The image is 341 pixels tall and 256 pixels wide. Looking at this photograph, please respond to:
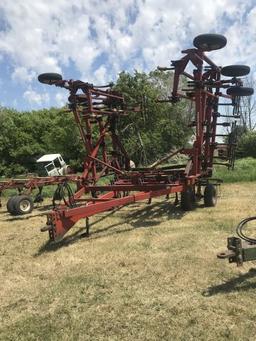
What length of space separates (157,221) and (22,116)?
102 feet

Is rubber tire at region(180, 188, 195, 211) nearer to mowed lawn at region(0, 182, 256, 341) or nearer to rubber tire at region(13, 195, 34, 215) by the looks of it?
mowed lawn at region(0, 182, 256, 341)

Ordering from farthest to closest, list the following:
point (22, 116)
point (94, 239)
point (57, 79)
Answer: point (22, 116)
point (57, 79)
point (94, 239)

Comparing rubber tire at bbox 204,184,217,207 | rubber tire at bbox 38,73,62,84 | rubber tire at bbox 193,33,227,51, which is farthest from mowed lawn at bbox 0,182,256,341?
rubber tire at bbox 38,73,62,84

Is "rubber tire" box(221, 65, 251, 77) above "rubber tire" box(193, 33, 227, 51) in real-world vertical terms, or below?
below

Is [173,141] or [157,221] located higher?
[173,141]

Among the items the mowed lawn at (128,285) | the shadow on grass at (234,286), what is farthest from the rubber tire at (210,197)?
the shadow on grass at (234,286)

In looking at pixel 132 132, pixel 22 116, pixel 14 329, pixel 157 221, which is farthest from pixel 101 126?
pixel 22 116

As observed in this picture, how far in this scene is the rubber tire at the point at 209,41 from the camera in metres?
9.51

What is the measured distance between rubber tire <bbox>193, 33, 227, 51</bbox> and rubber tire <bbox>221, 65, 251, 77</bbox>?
1066 millimetres

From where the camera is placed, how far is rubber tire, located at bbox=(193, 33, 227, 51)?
374 inches

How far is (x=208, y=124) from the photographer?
1105 cm

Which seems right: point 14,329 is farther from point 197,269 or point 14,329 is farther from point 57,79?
point 57,79

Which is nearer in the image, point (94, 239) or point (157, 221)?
point (94, 239)

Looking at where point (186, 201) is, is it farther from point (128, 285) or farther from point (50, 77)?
point (128, 285)
